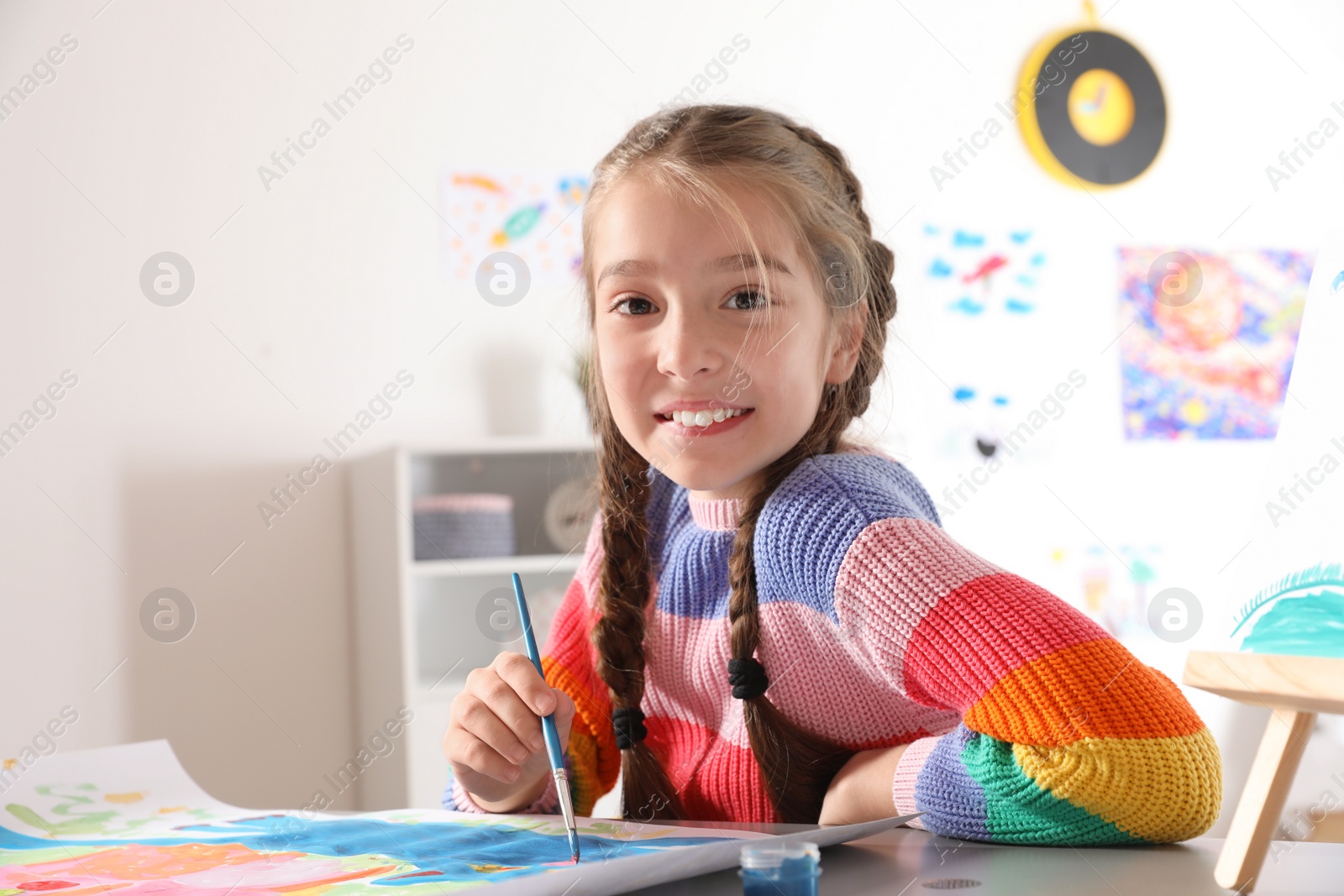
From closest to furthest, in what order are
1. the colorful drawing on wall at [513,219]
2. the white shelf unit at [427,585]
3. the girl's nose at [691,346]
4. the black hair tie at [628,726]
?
the girl's nose at [691,346]
the black hair tie at [628,726]
the white shelf unit at [427,585]
the colorful drawing on wall at [513,219]

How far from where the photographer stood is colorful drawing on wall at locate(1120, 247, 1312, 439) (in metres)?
3.12

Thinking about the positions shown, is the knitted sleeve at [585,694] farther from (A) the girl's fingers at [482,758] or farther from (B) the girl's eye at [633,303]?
(B) the girl's eye at [633,303]

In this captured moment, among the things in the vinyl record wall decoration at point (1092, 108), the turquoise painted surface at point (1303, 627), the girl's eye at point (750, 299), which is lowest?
the turquoise painted surface at point (1303, 627)

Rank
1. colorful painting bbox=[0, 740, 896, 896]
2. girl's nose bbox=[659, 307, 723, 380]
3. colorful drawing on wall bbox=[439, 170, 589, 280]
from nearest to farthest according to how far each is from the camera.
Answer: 1. colorful painting bbox=[0, 740, 896, 896]
2. girl's nose bbox=[659, 307, 723, 380]
3. colorful drawing on wall bbox=[439, 170, 589, 280]

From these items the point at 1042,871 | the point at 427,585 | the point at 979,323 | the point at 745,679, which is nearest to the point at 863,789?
the point at 745,679

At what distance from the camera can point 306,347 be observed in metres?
2.48

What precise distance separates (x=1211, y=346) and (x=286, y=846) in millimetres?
3080

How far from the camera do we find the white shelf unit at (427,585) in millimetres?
2242

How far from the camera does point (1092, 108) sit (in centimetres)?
309

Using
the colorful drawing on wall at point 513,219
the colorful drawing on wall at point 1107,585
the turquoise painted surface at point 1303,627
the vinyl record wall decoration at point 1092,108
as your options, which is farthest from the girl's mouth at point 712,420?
the vinyl record wall decoration at point 1092,108

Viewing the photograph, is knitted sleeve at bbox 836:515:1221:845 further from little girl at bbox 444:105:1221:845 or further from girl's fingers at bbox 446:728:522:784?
girl's fingers at bbox 446:728:522:784

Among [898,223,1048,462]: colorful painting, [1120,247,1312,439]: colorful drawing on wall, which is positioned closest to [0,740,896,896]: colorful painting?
[898,223,1048,462]: colorful painting

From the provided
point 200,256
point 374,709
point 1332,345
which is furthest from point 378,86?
point 1332,345

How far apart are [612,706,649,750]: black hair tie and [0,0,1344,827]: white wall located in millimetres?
1618
